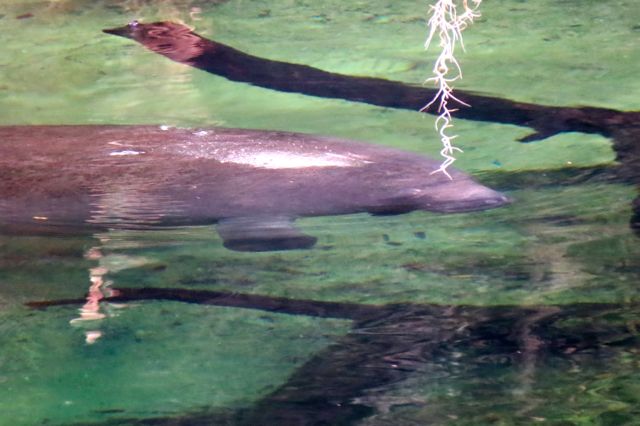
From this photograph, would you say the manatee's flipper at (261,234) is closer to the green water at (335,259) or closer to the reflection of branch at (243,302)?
the green water at (335,259)

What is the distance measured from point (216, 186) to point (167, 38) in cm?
406

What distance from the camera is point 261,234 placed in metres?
4.30

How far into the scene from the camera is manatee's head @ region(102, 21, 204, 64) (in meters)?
7.75

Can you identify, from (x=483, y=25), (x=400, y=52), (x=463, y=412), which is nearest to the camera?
(x=463, y=412)

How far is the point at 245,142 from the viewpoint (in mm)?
4887

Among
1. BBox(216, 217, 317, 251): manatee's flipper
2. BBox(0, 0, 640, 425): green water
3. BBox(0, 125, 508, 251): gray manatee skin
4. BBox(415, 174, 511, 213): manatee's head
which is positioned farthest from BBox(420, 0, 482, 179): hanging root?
BBox(216, 217, 317, 251): manatee's flipper

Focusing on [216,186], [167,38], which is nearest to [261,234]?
[216,186]

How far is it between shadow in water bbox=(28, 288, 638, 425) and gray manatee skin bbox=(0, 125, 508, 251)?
33.7 inches

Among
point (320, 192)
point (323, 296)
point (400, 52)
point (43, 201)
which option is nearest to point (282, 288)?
point (323, 296)

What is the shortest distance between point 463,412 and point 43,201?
8.36 feet

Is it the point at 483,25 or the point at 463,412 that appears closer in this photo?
the point at 463,412

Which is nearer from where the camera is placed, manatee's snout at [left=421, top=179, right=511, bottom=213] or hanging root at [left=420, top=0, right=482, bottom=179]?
hanging root at [left=420, top=0, right=482, bottom=179]

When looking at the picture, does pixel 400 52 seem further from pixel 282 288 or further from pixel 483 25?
pixel 282 288

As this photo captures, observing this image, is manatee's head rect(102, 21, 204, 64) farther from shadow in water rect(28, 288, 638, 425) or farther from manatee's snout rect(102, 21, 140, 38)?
shadow in water rect(28, 288, 638, 425)
